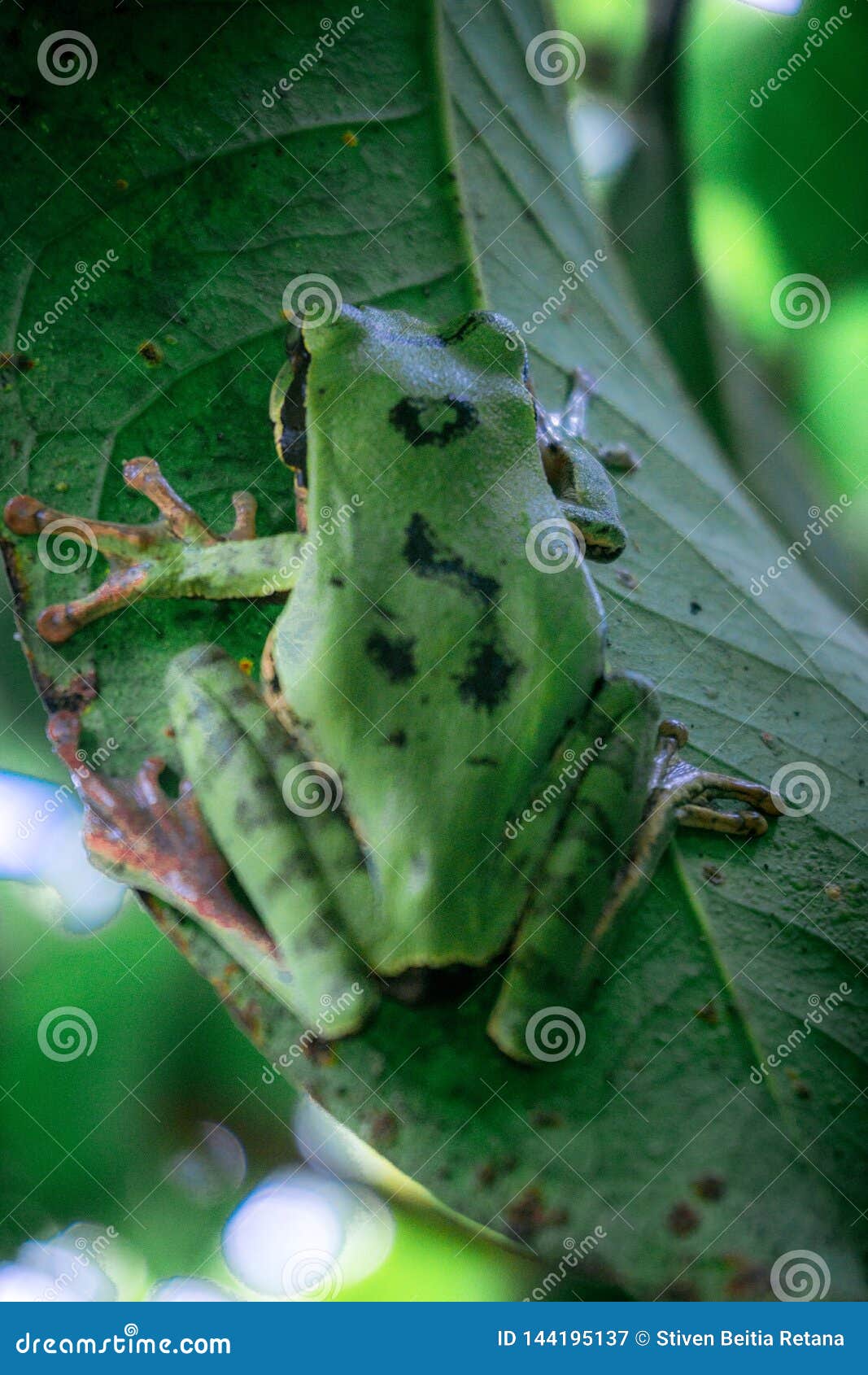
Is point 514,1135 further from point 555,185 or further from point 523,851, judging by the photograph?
point 555,185

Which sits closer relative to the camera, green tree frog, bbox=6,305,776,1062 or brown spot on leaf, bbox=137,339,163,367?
green tree frog, bbox=6,305,776,1062

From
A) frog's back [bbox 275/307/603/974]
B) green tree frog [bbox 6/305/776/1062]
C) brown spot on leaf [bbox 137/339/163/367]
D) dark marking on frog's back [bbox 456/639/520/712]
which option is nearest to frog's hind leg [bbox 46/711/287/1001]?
green tree frog [bbox 6/305/776/1062]

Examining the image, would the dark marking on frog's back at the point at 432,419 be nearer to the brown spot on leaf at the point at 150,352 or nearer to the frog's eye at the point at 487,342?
the frog's eye at the point at 487,342

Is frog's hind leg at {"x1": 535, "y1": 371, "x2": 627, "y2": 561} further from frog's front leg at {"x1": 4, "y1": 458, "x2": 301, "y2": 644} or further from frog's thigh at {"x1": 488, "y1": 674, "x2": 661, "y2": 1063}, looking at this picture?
frog's front leg at {"x1": 4, "y1": 458, "x2": 301, "y2": 644}

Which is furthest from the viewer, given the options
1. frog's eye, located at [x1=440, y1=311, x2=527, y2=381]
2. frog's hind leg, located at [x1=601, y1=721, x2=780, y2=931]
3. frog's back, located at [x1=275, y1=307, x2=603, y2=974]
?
frog's eye, located at [x1=440, y1=311, x2=527, y2=381]

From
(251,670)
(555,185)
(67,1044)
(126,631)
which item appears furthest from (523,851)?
(555,185)

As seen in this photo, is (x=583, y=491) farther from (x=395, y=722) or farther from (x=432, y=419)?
(x=395, y=722)

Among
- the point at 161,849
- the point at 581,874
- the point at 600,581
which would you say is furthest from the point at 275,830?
the point at 600,581
